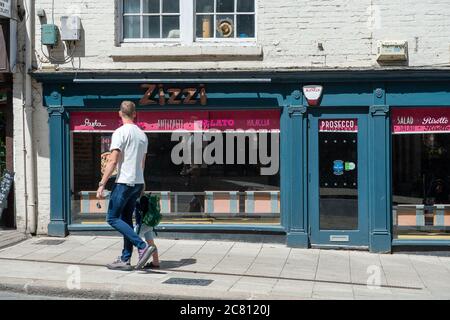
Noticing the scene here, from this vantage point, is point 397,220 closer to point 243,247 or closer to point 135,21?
Answer: point 243,247

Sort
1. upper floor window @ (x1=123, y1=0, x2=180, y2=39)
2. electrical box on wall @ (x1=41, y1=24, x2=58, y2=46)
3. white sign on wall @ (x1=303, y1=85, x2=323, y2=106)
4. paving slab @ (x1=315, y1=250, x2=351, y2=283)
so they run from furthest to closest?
upper floor window @ (x1=123, y1=0, x2=180, y2=39) < electrical box on wall @ (x1=41, y1=24, x2=58, y2=46) < white sign on wall @ (x1=303, y1=85, x2=323, y2=106) < paving slab @ (x1=315, y1=250, x2=351, y2=283)

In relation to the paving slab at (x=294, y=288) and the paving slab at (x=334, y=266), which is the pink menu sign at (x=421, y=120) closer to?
the paving slab at (x=334, y=266)

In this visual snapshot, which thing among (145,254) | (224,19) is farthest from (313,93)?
(145,254)

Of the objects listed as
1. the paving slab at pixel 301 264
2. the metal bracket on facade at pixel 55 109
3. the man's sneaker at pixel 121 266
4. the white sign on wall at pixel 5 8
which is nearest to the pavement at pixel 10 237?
the metal bracket on facade at pixel 55 109

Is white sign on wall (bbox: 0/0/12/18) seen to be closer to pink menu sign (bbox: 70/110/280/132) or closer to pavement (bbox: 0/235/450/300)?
pink menu sign (bbox: 70/110/280/132)

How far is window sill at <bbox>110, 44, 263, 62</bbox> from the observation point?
1010 centimetres

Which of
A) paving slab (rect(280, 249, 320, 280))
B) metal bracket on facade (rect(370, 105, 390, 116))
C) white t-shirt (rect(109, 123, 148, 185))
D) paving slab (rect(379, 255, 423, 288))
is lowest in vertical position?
paving slab (rect(379, 255, 423, 288))

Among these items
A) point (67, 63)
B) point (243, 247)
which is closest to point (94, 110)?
point (67, 63)

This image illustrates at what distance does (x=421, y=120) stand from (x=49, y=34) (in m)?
6.00

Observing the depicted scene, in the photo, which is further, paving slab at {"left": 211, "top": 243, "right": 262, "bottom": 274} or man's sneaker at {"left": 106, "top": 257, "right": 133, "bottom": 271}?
paving slab at {"left": 211, "top": 243, "right": 262, "bottom": 274}

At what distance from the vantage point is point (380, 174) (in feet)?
32.4

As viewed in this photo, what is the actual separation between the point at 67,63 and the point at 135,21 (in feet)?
4.31

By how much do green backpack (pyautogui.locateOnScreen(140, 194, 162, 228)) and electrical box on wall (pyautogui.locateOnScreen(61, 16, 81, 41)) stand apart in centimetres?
364

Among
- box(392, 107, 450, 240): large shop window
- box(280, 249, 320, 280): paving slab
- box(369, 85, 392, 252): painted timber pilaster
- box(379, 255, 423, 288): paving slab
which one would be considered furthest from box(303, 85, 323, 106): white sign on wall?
box(379, 255, 423, 288): paving slab
